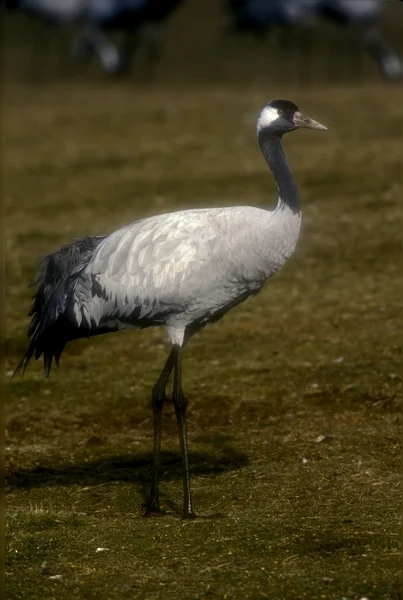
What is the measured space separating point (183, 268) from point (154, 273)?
190 mm

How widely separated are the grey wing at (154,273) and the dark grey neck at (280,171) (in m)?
0.42

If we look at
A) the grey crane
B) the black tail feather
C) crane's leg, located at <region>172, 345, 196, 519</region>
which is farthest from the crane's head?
crane's leg, located at <region>172, 345, 196, 519</region>

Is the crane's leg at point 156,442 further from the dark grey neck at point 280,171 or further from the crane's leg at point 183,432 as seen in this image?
the dark grey neck at point 280,171

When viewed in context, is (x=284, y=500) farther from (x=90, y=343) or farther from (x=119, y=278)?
(x=90, y=343)

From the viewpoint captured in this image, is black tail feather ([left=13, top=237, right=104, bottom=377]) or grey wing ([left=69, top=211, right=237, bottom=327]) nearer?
grey wing ([left=69, top=211, right=237, bottom=327])

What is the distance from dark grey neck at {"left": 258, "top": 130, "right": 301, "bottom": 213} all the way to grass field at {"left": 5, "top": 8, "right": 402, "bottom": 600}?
159cm

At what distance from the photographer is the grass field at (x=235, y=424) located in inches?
235

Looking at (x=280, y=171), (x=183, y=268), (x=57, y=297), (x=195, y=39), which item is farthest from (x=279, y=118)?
(x=195, y=39)

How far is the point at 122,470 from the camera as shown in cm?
773

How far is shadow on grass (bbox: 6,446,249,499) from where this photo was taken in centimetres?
754

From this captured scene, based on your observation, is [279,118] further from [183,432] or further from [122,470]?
[122,470]

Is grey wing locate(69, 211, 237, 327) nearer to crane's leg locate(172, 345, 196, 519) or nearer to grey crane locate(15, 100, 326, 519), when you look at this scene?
grey crane locate(15, 100, 326, 519)

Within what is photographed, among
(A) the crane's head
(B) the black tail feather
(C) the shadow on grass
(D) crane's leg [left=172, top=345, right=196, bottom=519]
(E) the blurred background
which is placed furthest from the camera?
(E) the blurred background

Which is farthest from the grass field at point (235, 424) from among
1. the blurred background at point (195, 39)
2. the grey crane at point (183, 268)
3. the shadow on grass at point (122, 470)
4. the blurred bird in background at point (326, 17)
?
the blurred background at point (195, 39)
